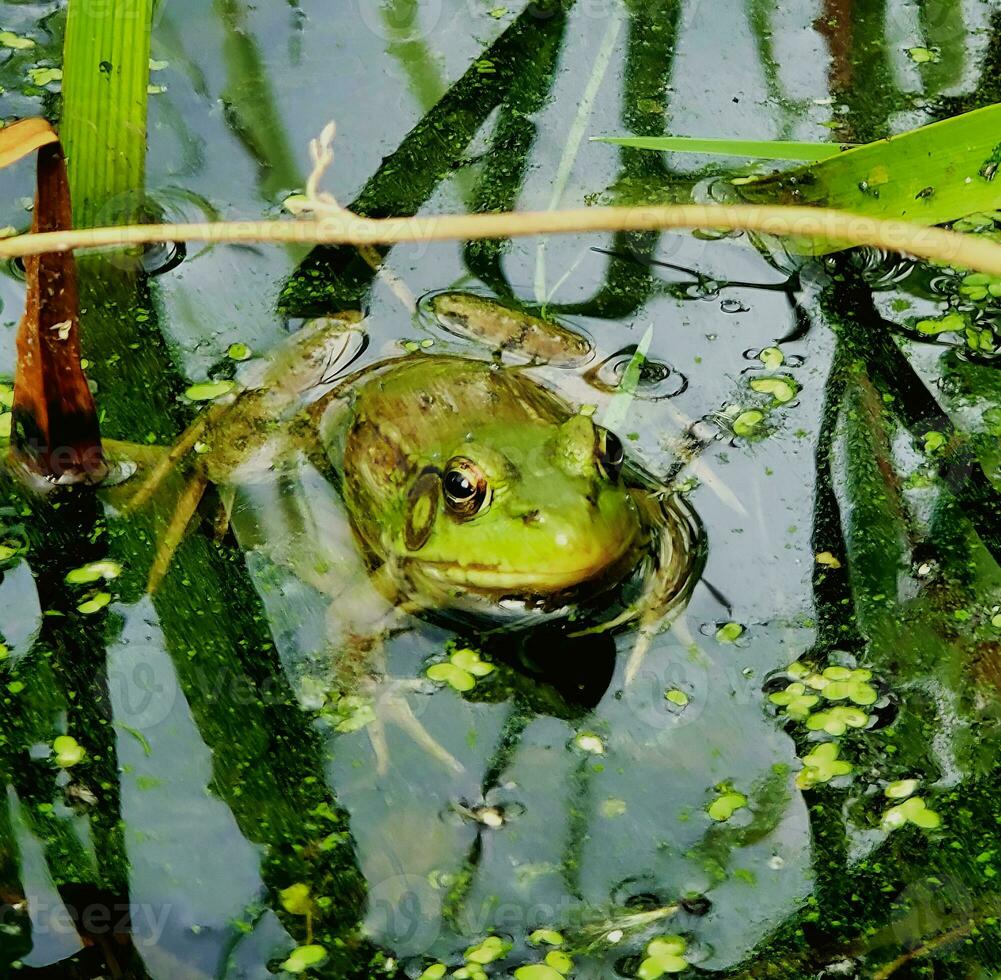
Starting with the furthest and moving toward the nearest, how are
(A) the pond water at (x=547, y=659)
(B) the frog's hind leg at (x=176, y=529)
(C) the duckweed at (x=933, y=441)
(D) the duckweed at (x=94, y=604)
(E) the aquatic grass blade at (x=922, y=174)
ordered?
(C) the duckweed at (x=933, y=441) < (B) the frog's hind leg at (x=176, y=529) < (D) the duckweed at (x=94, y=604) < (E) the aquatic grass blade at (x=922, y=174) < (A) the pond water at (x=547, y=659)

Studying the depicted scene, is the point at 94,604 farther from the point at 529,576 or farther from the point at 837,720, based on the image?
the point at 837,720

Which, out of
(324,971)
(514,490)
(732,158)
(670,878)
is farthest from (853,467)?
(324,971)

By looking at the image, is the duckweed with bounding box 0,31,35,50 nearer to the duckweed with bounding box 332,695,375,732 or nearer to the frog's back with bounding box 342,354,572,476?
the frog's back with bounding box 342,354,572,476

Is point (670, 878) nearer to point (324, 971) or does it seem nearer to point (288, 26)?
point (324, 971)

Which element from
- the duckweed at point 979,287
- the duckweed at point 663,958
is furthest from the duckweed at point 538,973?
the duckweed at point 979,287

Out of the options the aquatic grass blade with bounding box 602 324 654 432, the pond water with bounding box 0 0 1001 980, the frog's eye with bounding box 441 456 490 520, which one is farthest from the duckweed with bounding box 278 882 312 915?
the aquatic grass blade with bounding box 602 324 654 432

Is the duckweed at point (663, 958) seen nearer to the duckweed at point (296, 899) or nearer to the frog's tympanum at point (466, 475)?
the duckweed at point (296, 899)
